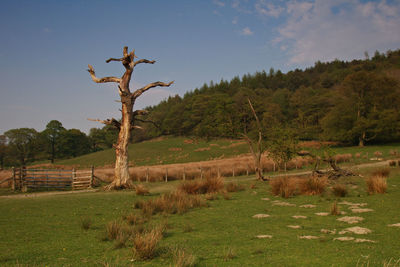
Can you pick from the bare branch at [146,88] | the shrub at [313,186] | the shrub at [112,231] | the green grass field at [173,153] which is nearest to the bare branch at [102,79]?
the bare branch at [146,88]

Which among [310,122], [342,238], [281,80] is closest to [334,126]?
[310,122]

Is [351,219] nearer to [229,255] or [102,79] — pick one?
[229,255]

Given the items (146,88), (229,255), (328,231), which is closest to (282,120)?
(146,88)

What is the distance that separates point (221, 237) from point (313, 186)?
8.77 meters

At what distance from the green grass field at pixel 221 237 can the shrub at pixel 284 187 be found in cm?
121

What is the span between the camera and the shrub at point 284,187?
14781 millimetres

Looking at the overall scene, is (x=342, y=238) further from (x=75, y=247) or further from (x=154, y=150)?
(x=154, y=150)

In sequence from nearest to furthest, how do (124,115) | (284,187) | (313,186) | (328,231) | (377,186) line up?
(328,231), (377,186), (313,186), (284,187), (124,115)

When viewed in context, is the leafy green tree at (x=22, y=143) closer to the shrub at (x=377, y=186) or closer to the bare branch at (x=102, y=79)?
the bare branch at (x=102, y=79)

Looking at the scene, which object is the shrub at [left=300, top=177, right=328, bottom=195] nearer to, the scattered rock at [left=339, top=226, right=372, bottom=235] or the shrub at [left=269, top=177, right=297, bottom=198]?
the shrub at [left=269, top=177, right=297, bottom=198]

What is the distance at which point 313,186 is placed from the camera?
15.1 meters

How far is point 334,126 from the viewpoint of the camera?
61656 millimetres

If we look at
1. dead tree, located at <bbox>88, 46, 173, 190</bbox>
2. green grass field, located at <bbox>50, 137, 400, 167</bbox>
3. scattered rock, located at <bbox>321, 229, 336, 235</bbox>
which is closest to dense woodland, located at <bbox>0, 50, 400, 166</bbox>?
dead tree, located at <bbox>88, 46, 173, 190</bbox>

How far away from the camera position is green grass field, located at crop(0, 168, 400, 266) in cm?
585
